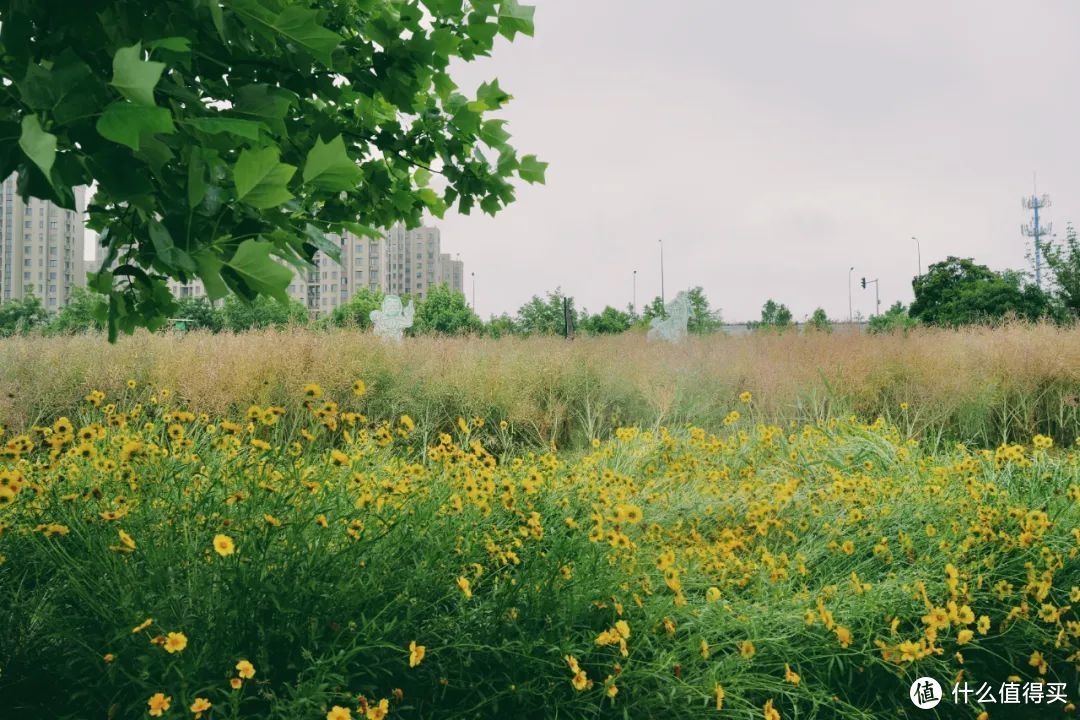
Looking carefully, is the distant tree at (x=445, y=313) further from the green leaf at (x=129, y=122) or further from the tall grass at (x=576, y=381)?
the green leaf at (x=129, y=122)

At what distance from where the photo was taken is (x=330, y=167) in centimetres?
105

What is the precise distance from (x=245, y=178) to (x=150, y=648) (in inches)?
47.1

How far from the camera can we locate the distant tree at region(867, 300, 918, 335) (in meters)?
9.71

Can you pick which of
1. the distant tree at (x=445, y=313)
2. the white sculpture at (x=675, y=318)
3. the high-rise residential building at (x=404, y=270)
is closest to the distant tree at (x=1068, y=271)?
the white sculpture at (x=675, y=318)

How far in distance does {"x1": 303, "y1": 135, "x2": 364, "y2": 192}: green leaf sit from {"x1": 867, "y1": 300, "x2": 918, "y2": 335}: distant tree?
9238 mm

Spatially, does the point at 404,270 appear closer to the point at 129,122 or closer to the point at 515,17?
the point at 515,17

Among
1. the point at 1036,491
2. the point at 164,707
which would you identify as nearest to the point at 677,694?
the point at 164,707

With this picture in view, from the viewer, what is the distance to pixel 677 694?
1911mm

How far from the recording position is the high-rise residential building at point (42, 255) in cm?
7775

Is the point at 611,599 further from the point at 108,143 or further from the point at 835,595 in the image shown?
the point at 108,143

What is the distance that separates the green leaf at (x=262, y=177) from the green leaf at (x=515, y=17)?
3.40ft

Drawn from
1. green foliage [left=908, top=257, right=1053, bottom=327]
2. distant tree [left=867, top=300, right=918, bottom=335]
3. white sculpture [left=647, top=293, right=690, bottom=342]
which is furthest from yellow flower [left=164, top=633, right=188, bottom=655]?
green foliage [left=908, top=257, right=1053, bottom=327]

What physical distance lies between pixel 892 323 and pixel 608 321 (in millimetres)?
11822

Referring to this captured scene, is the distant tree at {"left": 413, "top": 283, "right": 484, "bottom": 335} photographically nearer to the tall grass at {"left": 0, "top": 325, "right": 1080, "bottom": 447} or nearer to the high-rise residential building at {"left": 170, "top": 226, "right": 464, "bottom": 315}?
the tall grass at {"left": 0, "top": 325, "right": 1080, "bottom": 447}
